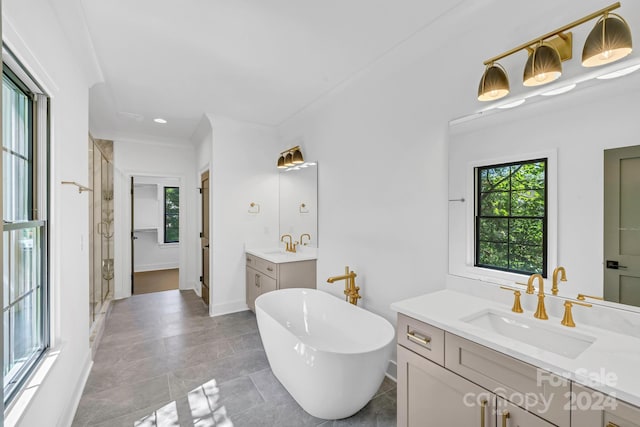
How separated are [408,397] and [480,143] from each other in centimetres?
151

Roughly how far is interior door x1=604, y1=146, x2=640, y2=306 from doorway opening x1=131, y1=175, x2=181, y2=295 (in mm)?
7235

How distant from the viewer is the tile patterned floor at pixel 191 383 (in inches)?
76.5

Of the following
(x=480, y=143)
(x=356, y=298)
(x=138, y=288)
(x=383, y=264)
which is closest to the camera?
(x=480, y=143)

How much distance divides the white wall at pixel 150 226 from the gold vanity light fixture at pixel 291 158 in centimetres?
419

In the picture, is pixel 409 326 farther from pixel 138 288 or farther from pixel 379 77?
pixel 138 288

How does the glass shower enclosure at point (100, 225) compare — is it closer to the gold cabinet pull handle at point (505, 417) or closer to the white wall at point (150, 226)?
the white wall at point (150, 226)

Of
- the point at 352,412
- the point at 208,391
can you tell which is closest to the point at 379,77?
the point at 352,412

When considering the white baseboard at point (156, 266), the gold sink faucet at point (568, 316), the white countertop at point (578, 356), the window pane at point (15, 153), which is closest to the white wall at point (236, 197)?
the window pane at point (15, 153)

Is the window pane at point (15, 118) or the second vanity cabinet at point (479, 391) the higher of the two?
the window pane at point (15, 118)

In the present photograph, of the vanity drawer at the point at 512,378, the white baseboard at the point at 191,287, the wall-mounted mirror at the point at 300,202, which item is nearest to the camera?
the vanity drawer at the point at 512,378

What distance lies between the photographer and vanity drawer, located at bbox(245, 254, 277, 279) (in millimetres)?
3334

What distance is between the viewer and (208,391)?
2240 millimetres

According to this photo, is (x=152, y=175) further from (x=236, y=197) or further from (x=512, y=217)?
(x=512, y=217)

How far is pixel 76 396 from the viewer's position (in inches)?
82.3
